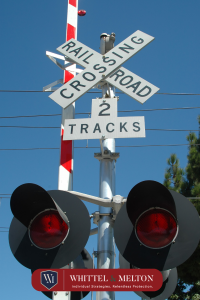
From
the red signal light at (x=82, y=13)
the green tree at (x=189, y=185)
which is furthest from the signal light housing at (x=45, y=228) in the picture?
the green tree at (x=189, y=185)

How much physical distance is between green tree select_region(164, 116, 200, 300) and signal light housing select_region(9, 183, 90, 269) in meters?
8.08

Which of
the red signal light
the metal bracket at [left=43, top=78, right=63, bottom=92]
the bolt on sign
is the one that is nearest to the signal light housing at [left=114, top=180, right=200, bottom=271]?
the bolt on sign

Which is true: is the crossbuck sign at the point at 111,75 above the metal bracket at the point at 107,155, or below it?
above

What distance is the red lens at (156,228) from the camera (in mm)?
1925

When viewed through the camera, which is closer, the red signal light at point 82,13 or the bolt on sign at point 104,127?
the bolt on sign at point 104,127

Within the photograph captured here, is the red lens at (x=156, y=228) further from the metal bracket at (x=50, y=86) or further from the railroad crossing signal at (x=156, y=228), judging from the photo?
the metal bracket at (x=50, y=86)

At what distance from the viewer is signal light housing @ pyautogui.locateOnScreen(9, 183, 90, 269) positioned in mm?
1959

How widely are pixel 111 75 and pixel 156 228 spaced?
1927 millimetres

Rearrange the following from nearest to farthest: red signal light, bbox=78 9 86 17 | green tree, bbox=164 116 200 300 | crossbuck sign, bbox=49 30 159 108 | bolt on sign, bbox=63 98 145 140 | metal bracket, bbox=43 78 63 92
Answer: bolt on sign, bbox=63 98 145 140 < crossbuck sign, bbox=49 30 159 108 < metal bracket, bbox=43 78 63 92 < red signal light, bbox=78 9 86 17 < green tree, bbox=164 116 200 300

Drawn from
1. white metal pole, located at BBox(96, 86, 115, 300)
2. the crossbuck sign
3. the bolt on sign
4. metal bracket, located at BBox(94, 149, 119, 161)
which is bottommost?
white metal pole, located at BBox(96, 86, 115, 300)

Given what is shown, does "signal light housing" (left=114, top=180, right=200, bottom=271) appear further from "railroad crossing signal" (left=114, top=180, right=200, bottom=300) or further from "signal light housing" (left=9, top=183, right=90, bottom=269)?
"signal light housing" (left=9, top=183, right=90, bottom=269)

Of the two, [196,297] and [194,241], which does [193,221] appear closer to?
[194,241]

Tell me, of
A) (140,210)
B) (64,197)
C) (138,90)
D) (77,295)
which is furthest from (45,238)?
(138,90)

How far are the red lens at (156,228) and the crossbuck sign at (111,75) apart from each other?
145 centimetres
